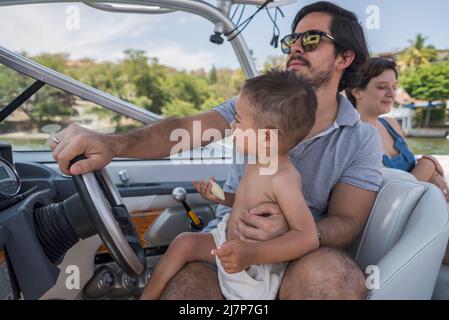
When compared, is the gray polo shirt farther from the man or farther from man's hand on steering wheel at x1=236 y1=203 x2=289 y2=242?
man's hand on steering wheel at x1=236 y1=203 x2=289 y2=242

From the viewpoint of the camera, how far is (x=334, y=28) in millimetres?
1602

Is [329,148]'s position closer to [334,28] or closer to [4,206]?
[334,28]

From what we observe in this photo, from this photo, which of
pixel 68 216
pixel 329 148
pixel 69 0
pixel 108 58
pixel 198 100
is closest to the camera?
pixel 68 216

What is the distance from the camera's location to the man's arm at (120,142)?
3.62 feet

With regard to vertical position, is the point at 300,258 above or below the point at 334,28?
below

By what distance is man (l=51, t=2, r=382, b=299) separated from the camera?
1106 mm

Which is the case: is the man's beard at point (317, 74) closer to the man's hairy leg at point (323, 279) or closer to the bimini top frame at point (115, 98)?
the man's hairy leg at point (323, 279)

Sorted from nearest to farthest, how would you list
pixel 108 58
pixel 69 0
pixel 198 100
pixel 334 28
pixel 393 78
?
pixel 334 28 < pixel 69 0 < pixel 393 78 < pixel 198 100 < pixel 108 58

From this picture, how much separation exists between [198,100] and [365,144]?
28.6 feet

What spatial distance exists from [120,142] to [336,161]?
2.33ft

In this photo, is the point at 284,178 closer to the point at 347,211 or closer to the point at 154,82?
the point at 347,211

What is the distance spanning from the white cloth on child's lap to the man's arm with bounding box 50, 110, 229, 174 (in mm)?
477

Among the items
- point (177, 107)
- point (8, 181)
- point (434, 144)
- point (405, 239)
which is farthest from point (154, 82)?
point (405, 239)
